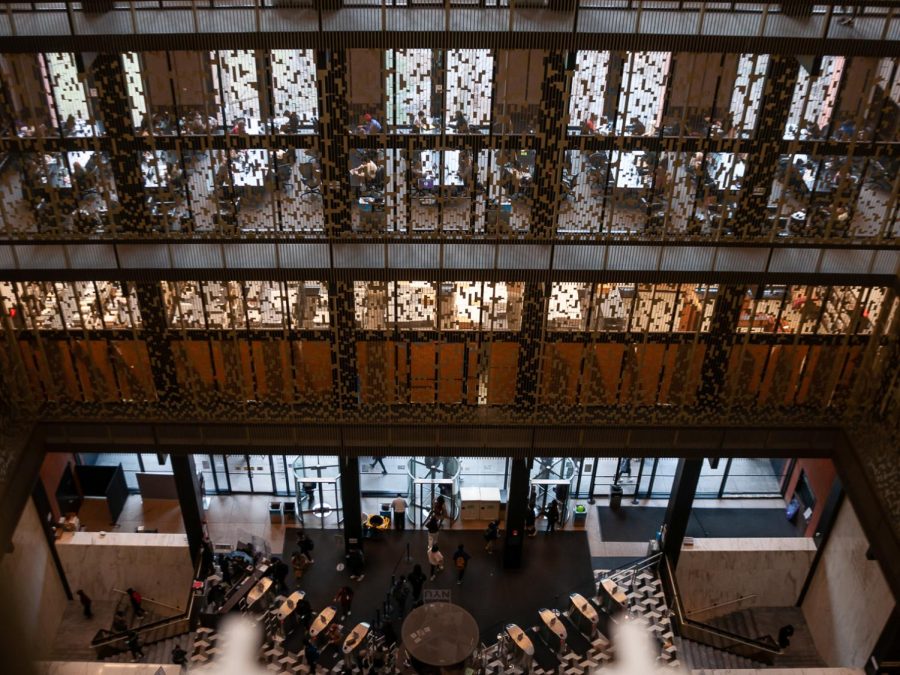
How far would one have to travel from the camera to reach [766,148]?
18797mm

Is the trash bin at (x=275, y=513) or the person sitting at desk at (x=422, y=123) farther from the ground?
the person sitting at desk at (x=422, y=123)

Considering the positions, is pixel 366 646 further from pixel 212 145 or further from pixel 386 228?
pixel 212 145

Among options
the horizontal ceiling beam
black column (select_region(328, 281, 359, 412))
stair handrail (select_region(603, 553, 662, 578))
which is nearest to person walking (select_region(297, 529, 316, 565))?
black column (select_region(328, 281, 359, 412))

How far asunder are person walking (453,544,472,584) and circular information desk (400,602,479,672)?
2007 millimetres

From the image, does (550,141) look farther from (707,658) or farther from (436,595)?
(707,658)

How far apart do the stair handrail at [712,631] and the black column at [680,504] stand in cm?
65

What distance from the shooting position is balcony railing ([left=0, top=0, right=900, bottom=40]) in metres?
17.4

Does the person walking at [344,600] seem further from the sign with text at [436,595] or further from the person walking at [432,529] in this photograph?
the person walking at [432,529]

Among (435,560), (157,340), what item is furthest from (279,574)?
(157,340)

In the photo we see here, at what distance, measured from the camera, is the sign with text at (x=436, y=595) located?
80.9 feet

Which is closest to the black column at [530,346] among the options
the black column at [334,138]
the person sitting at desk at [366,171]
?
the person sitting at desk at [366,171]

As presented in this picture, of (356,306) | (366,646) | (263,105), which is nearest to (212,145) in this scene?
(263,105)

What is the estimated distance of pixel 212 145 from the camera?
1873 cm

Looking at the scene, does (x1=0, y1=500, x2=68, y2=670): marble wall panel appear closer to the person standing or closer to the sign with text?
the person standing
